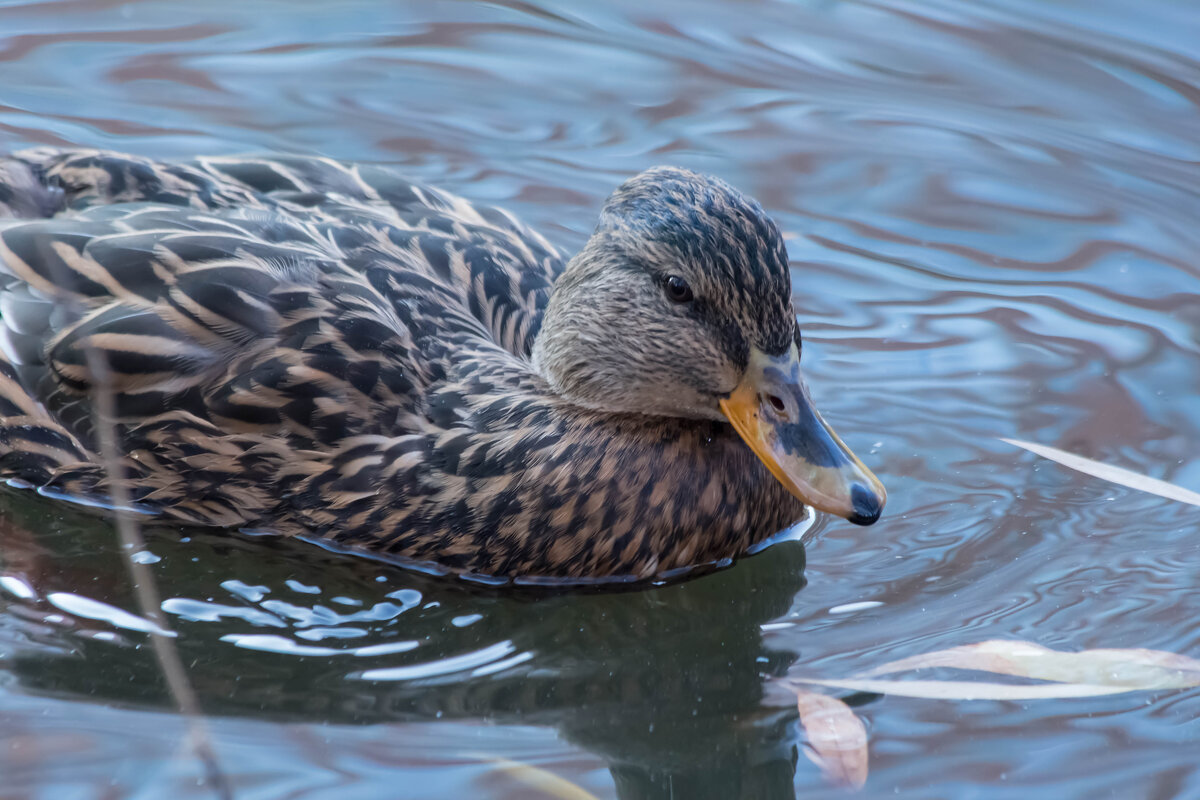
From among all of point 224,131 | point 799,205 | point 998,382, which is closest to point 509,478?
point 998,382

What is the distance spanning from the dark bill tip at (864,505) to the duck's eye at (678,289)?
741 mm

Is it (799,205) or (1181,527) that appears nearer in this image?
(1181,527)

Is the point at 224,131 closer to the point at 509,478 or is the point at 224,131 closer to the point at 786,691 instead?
the point at 509,478

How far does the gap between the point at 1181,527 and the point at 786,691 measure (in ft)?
5.43

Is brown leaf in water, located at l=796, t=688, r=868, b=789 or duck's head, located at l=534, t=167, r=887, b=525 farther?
duck's head, located at l=534, t=167, r=887, b=525

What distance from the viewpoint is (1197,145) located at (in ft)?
23.9

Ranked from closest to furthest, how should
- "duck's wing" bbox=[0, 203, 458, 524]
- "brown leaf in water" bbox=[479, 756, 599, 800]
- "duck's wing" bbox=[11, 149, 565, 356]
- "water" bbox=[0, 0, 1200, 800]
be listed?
"brown leaf in water" bbox=[479, 756, 599, 800]
"water" bbox=[0, 0, 1200, 800]
"duck's wing" bbox=[0, 203, 458, 524]
"duck's wing" bbox=[11, 149, 565, 356]

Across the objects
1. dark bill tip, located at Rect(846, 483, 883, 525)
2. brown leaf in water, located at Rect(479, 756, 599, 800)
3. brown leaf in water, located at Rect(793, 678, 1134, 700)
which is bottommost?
brown leaf in water, located at Rect(479, 756, 599, 800)

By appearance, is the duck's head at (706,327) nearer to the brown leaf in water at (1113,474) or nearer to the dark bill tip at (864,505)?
the dark bill tip at (864,505)

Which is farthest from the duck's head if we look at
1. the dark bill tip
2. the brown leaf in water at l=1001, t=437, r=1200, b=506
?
the brown leaf in water at l=1001, t=437, r=1200, b=506

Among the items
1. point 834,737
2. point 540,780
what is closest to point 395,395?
point 540,780

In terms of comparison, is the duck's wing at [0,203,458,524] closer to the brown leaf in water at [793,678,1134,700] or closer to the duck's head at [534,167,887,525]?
the duck's head at [534,167,887,525]

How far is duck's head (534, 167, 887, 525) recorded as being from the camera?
417cm

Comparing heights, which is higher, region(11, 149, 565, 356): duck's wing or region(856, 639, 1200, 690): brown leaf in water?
region(11, 149, 565, 356): duck's wing
